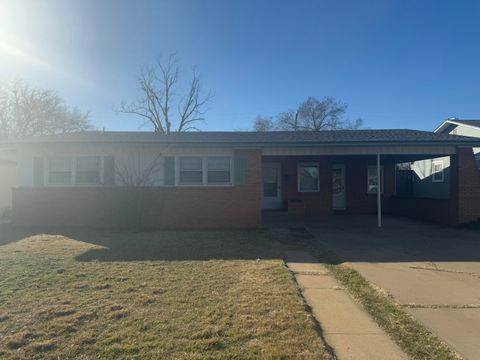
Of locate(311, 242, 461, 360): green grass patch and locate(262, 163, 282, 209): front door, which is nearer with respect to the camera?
locate(311, 242, 461, 360): green grass patch

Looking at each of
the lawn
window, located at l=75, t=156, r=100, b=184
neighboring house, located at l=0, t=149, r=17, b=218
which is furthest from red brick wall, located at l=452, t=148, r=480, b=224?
neighboring house, located at l=0, t=149, r=17, b=218

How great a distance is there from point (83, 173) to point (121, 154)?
1.51 m

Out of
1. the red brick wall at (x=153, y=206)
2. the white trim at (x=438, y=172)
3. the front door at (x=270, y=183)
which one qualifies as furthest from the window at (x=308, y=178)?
the white trim at (x=438, y=172)

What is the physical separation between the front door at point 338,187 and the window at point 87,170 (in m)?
11.0

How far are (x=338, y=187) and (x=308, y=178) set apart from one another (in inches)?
73.4

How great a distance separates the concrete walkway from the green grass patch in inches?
4.8

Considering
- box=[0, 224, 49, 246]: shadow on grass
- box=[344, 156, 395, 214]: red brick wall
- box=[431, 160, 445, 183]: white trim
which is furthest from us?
box=[344, 156, 395, 214]: red brick wall

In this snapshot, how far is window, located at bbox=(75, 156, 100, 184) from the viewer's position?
13.7 m

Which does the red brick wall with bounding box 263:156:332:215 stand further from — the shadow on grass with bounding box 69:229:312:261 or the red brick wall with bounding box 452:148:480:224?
the shadow on grass with bounding box 69:229:312:261

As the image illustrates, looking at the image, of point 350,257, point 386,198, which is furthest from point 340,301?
point 386,198

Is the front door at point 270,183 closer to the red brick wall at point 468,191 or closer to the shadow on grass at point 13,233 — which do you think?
the red brick wall at point 468,191

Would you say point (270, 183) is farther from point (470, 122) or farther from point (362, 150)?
point (470, 122)

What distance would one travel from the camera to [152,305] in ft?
17.2

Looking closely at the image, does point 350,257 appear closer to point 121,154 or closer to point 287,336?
point 287,336
